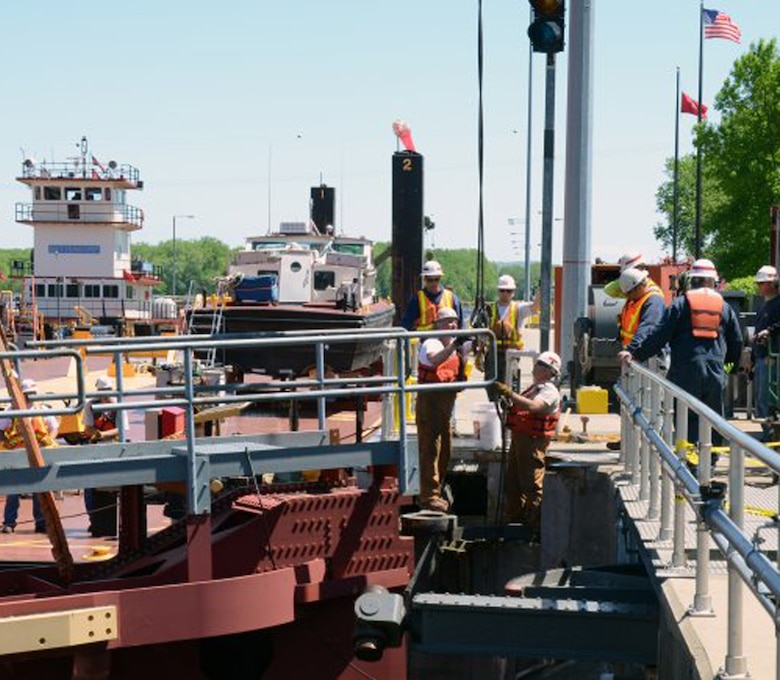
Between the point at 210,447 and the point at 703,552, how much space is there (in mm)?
4091

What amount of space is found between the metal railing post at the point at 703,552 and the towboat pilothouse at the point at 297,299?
1220 cm

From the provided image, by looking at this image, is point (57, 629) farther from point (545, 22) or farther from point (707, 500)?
point (545, 22)

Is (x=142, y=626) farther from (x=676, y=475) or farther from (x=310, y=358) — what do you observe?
(x=310, y=358)

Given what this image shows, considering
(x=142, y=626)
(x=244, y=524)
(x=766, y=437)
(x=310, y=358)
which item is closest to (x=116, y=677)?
(x=142, y=626)

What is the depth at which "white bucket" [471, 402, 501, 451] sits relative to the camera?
570 inches

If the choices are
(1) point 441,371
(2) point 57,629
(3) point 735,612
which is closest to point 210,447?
(2) point 57,629

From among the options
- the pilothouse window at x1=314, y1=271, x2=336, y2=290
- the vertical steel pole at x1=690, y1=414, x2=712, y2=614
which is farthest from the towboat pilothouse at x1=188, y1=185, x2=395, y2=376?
the vertical steel pole at x1=690, y1=414, x2=712, y2=614

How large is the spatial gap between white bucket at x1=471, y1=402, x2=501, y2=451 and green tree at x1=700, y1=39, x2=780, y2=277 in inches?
1585

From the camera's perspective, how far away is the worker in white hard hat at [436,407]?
1191 cm

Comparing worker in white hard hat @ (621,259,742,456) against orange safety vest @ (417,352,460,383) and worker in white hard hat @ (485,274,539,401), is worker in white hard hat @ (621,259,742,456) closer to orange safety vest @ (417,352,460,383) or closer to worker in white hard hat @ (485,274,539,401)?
orange safety vest @ (417,352,460,383)

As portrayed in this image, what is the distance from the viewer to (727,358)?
11.3m

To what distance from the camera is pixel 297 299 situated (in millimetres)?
29875

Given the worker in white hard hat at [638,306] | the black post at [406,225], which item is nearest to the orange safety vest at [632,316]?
the worker in white hard hat at [638,306]

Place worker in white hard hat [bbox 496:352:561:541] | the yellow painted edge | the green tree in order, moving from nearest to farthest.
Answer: the yellow painted edge → worker in white hard hat [bbox 496:352:561:541] → the green tree
